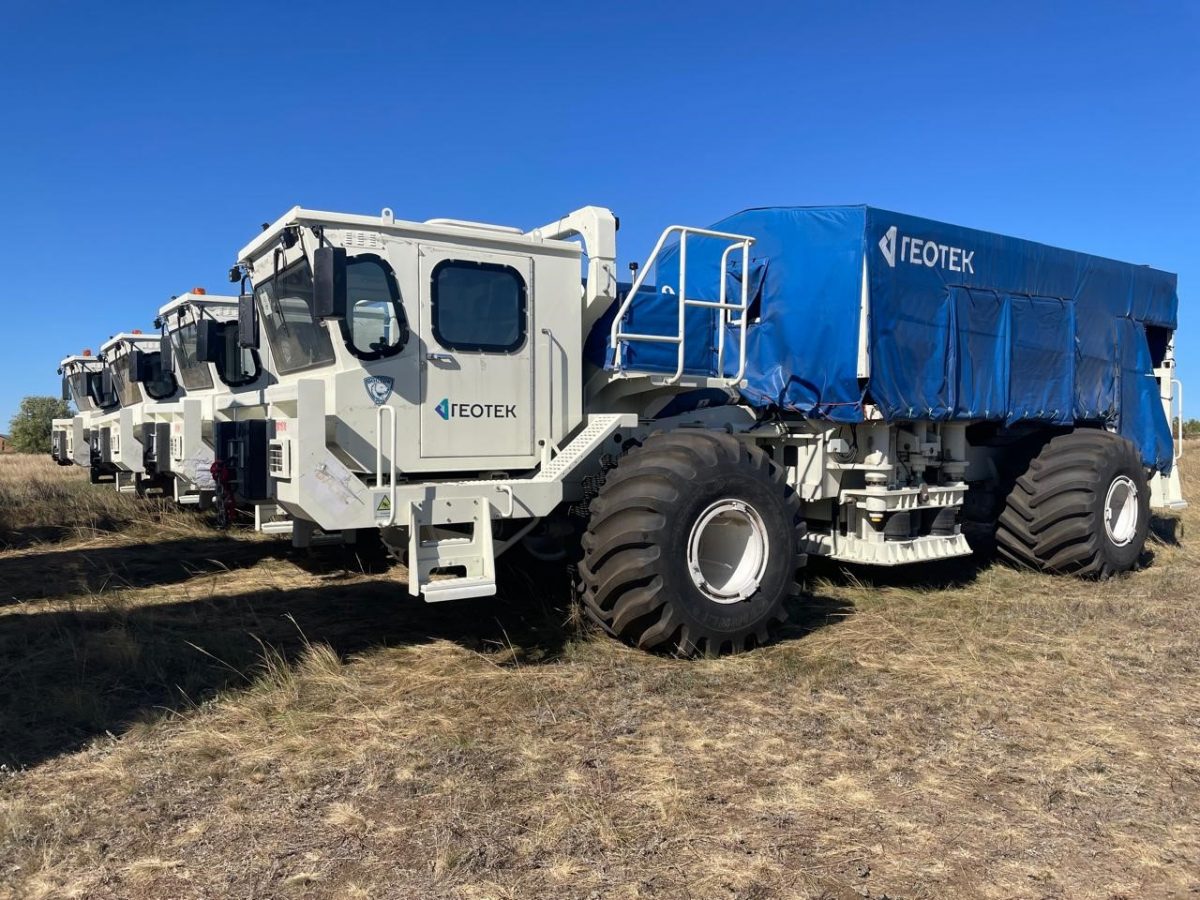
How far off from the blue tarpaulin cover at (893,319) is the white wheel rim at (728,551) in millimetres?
1276

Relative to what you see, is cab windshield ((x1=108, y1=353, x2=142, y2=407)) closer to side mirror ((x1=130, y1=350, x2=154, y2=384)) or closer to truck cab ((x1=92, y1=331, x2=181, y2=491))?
truck cab ((x1=92, y1=331, x2=181, y2=491))

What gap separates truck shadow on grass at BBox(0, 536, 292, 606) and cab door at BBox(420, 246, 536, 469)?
413 cm

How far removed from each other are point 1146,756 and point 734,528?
109 inches

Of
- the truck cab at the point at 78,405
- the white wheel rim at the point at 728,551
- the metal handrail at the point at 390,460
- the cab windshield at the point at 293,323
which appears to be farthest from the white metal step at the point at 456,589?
the truck cab at the point at 78,405

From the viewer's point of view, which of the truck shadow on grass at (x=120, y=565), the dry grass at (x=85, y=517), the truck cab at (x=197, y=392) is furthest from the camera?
the dry grass at (x=85, y=517)

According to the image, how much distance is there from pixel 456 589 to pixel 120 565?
5880mm

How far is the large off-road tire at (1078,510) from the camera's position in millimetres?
8570

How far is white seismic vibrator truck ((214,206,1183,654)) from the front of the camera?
5645 millimetres

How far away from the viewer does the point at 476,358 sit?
6027mm

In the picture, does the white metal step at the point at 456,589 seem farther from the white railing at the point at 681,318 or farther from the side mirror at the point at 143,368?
the side mirror at the point at 143,368

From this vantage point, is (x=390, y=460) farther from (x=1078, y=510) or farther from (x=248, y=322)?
(x=1078, y=510)

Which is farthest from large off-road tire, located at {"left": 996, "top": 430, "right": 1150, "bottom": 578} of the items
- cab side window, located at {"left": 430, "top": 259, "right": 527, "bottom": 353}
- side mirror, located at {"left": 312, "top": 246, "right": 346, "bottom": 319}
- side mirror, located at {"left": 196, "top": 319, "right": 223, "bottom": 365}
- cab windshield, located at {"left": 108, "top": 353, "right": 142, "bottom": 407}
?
cab windshield, located at {"left": 108, "top": 353, "right": 142, "bottom": 407}

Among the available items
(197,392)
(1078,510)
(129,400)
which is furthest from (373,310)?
(129,400)

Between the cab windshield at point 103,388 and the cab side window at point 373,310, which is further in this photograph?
the cab windshield at point 103,388
